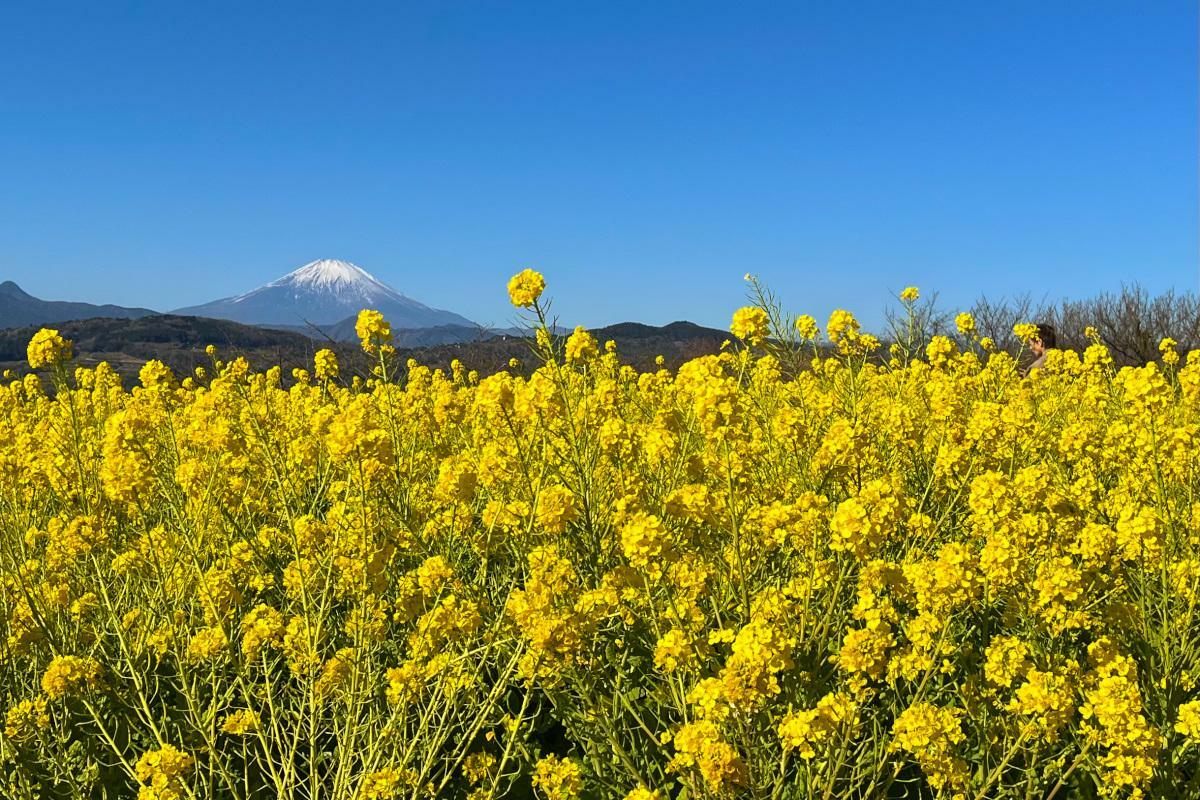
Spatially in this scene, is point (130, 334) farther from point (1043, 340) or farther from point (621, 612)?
point (621, 612)

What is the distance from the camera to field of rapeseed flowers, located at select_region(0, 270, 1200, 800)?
92.4 inches

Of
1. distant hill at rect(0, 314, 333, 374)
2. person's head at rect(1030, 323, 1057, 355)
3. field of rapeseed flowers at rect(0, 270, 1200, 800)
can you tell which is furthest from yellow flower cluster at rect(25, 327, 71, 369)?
distant hill at rect(0, 314, 333, 374)

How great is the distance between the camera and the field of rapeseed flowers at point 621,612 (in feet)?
7.70

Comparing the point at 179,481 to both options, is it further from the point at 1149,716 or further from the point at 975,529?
the point at 1149,716

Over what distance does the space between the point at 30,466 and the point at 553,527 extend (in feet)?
10.3

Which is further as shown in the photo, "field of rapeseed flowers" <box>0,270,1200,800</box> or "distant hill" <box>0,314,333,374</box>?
"distant hill" <box>0,314,333,374</box>

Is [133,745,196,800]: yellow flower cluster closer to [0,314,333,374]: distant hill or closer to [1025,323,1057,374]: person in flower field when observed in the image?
[1025,323,1057,374]: person in flower field

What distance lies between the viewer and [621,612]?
2.56 meters

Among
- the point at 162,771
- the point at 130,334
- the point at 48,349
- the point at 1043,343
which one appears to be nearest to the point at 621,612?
the point at 162,771

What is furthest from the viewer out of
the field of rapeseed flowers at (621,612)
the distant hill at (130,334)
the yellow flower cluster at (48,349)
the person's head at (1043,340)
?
the distant hill at (130,334)

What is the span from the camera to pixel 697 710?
220 centimetres

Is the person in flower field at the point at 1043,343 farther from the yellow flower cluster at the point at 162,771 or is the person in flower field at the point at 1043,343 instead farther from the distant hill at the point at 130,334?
the distant hill at the point at 130,334

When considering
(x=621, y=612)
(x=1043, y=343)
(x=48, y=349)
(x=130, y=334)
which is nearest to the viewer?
(x=621, y=612)

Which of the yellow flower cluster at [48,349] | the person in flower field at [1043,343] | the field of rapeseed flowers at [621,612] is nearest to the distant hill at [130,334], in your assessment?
the person in flower field at [1043,343]
